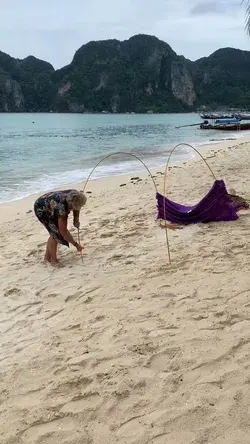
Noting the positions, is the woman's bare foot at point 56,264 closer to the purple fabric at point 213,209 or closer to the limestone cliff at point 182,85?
the purple fabric at point 213,209

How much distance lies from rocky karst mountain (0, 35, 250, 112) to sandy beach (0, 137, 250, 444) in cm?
Answer: 11931

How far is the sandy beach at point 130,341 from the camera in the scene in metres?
2.31

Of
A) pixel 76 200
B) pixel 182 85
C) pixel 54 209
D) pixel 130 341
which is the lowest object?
pixel 130 341

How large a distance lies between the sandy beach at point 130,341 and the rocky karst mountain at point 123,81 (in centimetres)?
11931

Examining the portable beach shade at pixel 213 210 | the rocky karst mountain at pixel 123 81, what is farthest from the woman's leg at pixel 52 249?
the rocky karst mountain at pixel 123 81

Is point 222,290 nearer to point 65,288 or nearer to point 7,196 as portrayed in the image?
point 65,288

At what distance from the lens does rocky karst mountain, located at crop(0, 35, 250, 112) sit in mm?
125250

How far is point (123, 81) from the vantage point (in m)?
127

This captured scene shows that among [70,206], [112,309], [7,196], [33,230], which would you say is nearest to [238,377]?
[112,309]

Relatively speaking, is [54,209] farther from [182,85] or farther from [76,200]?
[182,85]

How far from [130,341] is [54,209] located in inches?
77.0

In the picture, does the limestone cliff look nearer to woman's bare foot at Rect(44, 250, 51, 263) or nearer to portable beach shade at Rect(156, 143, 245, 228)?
portable beach shade at Rect(156, 143, 245, 228)

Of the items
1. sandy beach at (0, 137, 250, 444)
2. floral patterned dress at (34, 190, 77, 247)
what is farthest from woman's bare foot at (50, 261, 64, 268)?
floral patterned dress at (34, 190, 77, 247)

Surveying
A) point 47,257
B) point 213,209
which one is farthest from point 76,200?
point 213,209
